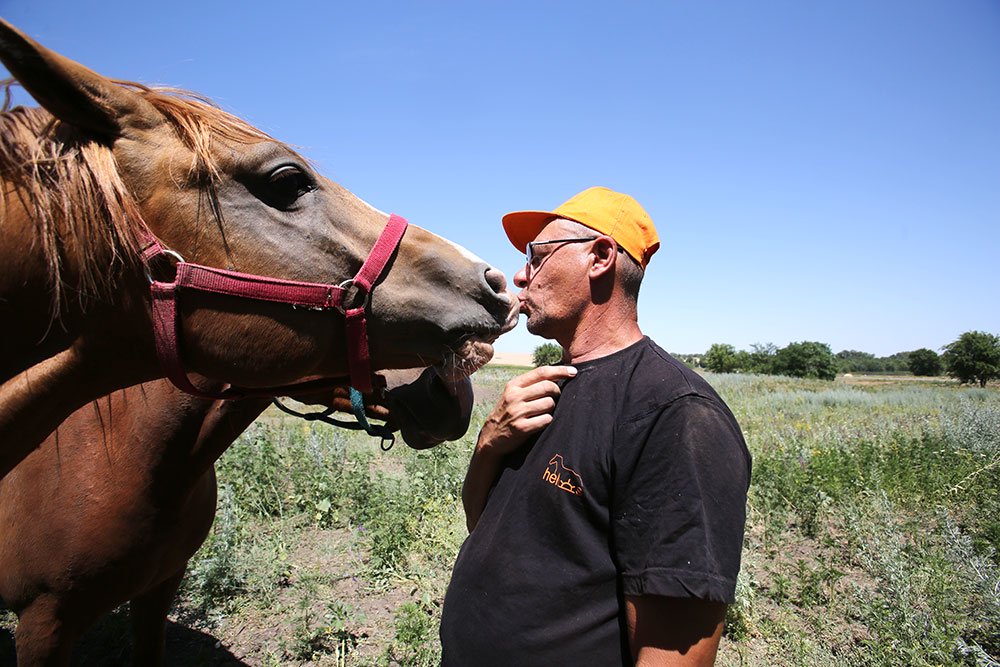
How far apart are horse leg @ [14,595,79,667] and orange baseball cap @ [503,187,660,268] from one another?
2921 mm

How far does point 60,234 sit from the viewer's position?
141 centimetres

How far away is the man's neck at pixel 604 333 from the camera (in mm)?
1788

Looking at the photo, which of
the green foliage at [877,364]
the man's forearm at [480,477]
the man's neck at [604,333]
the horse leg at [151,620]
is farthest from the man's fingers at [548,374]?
the green foliage at [877,364]

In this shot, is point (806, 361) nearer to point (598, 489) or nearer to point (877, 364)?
point (598, 489)

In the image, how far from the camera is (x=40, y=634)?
244 centimetres

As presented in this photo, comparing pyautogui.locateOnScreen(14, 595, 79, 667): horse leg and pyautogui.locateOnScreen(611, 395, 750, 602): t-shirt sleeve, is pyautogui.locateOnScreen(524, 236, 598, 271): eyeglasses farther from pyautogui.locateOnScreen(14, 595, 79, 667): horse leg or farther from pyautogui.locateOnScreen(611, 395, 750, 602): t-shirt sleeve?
pyautogui.locateOnScreen(14, 595, 79, 667): horse leg

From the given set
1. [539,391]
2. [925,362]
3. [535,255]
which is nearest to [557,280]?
[535,255]

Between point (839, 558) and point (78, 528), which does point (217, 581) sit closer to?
point (78, 528)

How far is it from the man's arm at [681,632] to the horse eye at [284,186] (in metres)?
1.55

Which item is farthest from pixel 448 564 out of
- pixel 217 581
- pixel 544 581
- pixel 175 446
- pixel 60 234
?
pixel 60 234

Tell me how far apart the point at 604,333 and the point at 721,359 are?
2947 inches

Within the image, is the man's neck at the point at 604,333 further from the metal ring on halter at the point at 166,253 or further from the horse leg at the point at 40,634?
the horse leg at the point at 40,634

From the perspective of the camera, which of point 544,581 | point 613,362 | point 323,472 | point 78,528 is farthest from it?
point 323,472

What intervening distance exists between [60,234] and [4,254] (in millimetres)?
130
